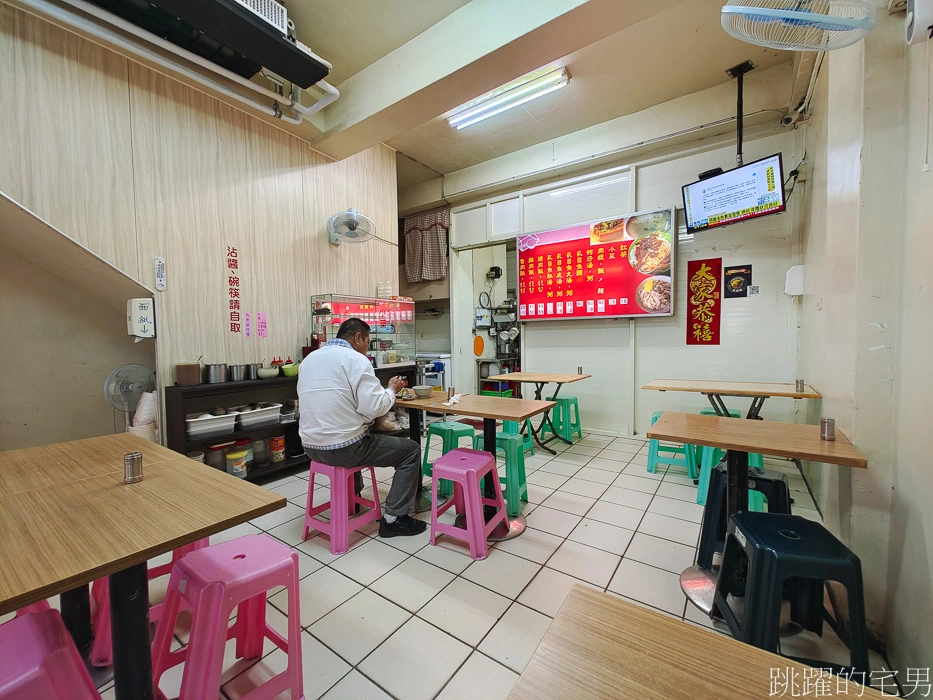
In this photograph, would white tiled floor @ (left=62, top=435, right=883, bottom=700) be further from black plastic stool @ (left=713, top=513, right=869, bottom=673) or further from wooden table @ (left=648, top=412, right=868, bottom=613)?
black plastic stool @ (left=713, top=513, right=869, bottom=673)

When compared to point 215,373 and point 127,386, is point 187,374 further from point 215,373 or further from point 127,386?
point 127,386

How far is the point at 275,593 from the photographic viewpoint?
1.91m

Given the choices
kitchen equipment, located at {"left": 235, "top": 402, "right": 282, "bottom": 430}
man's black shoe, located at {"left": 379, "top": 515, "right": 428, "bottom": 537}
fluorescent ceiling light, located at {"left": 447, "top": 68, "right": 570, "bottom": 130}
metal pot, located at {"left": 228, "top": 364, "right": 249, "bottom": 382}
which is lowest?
man's black shoe, located at {"left": 379, "top": 515, "right": 428, "bottom": 537}

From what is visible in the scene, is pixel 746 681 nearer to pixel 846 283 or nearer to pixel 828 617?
pixel 828 617

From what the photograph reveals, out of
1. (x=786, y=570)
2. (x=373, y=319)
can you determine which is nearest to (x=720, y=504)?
(x=786, y=570)

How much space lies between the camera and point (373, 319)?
15.1 feet

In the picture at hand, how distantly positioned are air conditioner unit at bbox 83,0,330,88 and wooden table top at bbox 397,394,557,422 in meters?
2.75

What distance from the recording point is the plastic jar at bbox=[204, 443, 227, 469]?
3.09 metres

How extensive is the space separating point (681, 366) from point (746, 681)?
428 centimetres

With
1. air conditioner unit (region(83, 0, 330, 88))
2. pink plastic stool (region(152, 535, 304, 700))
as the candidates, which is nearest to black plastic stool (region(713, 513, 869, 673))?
pink plastic stool (region(152, 535, 304, 700))

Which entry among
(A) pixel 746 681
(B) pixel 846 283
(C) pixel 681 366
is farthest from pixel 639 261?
(A) pixel 746 681

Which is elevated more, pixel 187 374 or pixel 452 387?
pixel 187 374

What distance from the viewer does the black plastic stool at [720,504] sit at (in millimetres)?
1977

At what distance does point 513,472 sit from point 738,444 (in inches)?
55.5
